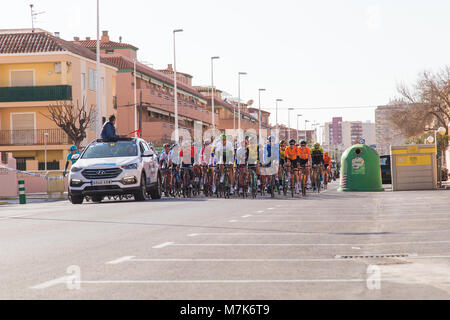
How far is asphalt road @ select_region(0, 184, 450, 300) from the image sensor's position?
695cm

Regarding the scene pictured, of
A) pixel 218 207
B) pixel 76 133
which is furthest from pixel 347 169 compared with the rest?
pixel 76 133

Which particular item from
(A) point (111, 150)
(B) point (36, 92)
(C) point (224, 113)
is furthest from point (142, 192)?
(C) point (224, 113)

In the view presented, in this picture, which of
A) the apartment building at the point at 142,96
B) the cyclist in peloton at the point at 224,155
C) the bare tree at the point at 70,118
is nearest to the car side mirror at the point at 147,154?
the cyclist in peloton at the point at 224,155

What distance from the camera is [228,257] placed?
9594 mm

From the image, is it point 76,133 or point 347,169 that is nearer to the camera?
point 347,169

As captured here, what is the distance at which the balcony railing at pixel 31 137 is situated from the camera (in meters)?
61.9

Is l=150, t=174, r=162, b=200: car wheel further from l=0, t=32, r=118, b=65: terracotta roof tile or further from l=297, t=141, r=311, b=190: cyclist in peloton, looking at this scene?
l=0, t=32, r=118, b=65: terracotta roof tile

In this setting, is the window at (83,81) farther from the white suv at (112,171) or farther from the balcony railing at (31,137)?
the white suv at (112,171)

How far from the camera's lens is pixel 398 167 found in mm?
34344

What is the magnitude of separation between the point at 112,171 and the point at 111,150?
1.21 meters

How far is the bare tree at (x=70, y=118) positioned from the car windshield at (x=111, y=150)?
31.1 metres

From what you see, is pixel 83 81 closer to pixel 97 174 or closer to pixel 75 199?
pixel 75 199
